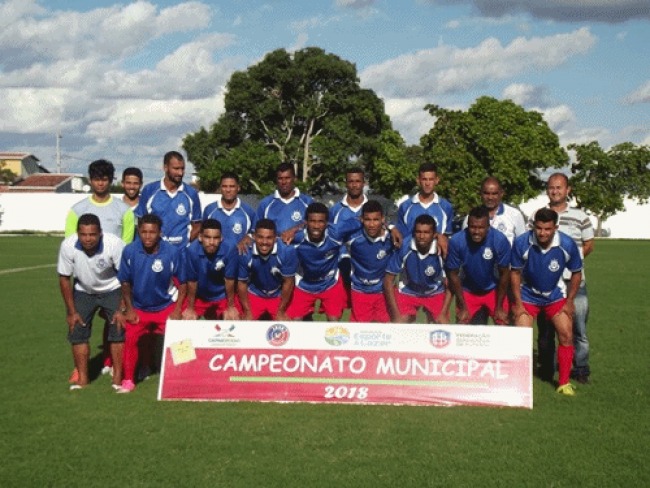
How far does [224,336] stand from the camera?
22.5ft

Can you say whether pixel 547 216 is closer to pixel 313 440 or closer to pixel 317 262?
pixel 317 262

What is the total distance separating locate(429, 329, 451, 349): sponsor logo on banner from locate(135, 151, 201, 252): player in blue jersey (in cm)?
316

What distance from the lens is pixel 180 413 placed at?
20.9 ft

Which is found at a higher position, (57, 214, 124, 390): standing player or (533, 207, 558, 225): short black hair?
(533, 207, 558, 225): short black hair

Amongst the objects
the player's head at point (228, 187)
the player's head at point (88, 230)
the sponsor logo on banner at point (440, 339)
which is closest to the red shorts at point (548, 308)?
the sponsor logo on banner at point (440, 339)

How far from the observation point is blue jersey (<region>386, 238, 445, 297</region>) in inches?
305

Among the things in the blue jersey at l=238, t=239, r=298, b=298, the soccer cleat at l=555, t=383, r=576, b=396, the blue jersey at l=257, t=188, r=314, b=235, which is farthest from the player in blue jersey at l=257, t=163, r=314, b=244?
the soccer cleat at l=555, t=383, r=576, b=396

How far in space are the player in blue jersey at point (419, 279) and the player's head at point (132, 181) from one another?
2.98 meters

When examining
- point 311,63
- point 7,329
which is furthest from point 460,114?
point 7,329

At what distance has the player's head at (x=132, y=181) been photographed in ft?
27.7

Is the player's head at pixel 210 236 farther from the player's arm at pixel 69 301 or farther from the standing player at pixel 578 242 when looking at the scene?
the standing player at pixel 578 242

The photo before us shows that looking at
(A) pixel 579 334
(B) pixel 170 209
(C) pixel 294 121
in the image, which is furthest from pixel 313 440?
(C) pixel 294 121

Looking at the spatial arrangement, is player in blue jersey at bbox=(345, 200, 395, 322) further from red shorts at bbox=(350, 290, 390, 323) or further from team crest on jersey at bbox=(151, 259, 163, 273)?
team crest on jersey at bbox=(151, 259, 163, 273)

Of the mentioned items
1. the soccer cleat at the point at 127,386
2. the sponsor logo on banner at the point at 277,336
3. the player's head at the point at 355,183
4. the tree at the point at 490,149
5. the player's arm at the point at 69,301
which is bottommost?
the soccer cleat at the point at 127,386
